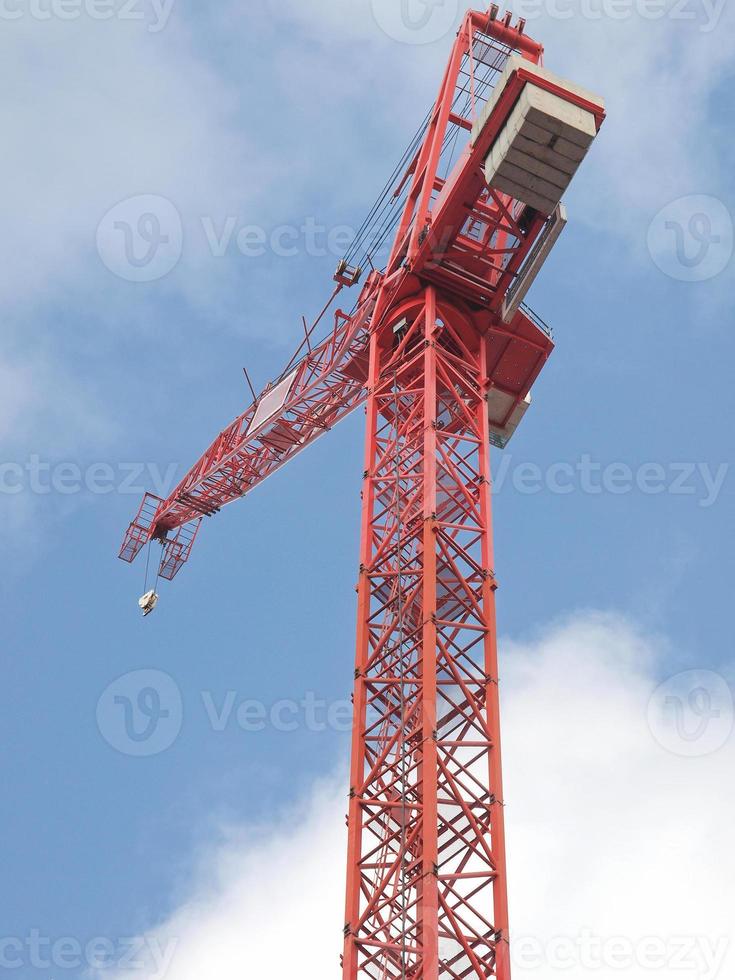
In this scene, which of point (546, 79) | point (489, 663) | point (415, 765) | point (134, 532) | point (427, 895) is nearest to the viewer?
point (427, 895)

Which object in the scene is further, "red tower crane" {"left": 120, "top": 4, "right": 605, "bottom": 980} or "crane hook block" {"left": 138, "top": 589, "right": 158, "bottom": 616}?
"crane hook block" {"left": 138, "top": 589, "right": 158, "bottom": 616}

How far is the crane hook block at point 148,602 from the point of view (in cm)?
5012

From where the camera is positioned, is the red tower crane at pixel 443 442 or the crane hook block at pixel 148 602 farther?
the crane hook block at pixel 148 602

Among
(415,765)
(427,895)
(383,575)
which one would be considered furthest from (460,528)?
(427,895)

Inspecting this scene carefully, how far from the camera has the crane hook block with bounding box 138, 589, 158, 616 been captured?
5012cm

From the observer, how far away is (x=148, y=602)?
50.2 m

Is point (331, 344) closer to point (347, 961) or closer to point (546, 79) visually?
point (546, 79)

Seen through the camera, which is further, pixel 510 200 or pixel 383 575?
pixel 510 200

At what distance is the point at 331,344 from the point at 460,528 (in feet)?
34.4

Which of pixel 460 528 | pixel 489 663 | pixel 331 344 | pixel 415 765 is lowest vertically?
pixel 415 765

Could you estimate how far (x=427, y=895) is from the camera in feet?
75.2

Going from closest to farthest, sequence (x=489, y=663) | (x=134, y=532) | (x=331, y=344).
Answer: (x=489, y=663)
(x=331, y=344)
(x=134, y=532)

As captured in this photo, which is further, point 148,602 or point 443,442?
point 148,602

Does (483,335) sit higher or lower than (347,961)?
higher
